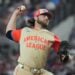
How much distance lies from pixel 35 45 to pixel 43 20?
32 cm

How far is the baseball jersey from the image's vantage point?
597cm

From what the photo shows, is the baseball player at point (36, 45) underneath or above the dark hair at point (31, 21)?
underneath

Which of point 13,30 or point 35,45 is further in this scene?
point 13,30

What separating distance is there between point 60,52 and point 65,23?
5.64 m

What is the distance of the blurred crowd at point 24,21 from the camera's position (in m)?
10.4

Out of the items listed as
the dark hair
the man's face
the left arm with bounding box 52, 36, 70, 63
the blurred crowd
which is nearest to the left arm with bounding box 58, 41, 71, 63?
the left arm with bounding box 52, 36, 70, 63

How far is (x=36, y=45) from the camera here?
5.99 meters

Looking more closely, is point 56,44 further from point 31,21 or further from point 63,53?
point 31,21

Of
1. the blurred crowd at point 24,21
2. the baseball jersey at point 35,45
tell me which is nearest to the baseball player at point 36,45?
the baseball jersey at point 35,45

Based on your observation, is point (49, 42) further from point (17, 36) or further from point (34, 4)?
Answer: point (34, 4)

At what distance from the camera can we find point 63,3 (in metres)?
11.8

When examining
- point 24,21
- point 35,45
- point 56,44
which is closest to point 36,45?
point 35,45

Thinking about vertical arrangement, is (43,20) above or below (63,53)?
above

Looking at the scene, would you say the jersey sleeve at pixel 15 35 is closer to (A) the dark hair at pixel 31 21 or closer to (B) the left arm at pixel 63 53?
(A) the dark hair at pixel 31 21
